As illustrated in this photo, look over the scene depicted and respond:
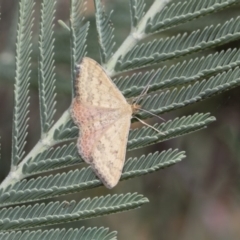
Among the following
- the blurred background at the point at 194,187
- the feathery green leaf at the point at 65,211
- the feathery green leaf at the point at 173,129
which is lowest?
the blurred background at the point at 194,187

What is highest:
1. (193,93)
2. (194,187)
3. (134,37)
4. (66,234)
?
(134,37)

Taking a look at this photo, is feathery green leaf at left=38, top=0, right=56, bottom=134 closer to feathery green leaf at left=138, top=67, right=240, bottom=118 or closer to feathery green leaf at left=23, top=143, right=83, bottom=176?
feathery green leaf at left=23, top=143, right=83, bottom=176

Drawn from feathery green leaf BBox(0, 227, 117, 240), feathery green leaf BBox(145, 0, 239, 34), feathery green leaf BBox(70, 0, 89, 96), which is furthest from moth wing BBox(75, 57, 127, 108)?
feathery green leaf BBox(0, 227, 117, 240)

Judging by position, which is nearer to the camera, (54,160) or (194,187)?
(54,160)

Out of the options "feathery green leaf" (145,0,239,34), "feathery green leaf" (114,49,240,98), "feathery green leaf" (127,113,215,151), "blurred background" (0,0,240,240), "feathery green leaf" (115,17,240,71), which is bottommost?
"blurred background" (0,0,240,240)

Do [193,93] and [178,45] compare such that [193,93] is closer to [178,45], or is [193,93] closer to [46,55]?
[178,45]

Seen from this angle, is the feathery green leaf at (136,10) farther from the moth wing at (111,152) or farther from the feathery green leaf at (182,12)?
the moth wing at (111,152)

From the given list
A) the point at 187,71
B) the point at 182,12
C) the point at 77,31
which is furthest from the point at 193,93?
the point at 77,31

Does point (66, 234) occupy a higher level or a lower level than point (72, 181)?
lower

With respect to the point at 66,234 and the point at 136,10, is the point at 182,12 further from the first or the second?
the point at 66,234

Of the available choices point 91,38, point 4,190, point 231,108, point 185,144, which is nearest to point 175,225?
point 185,144

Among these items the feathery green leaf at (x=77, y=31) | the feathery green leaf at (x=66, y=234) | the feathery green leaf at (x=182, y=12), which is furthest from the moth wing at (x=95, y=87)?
the feathery green leaf at (x=66, y=234)
